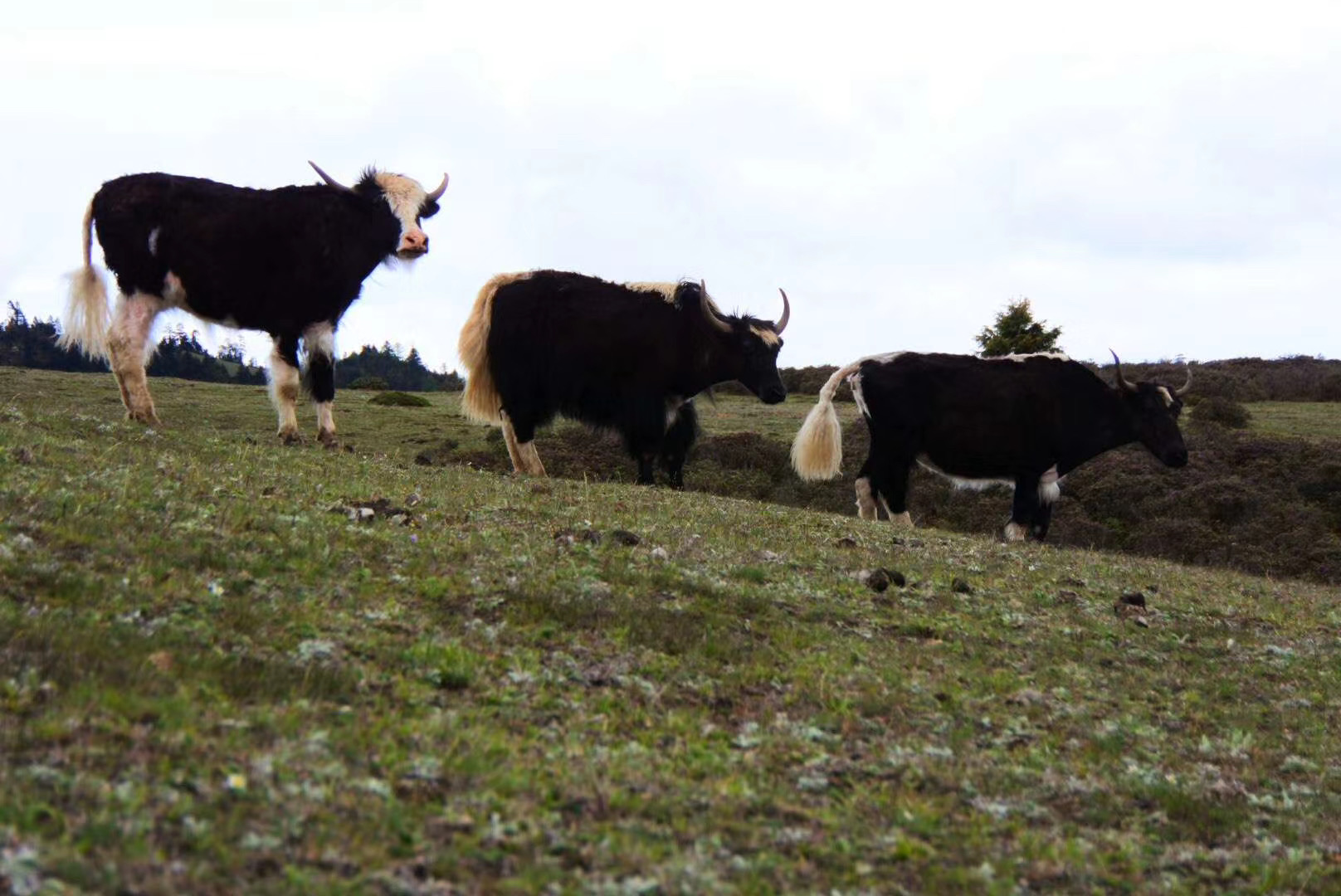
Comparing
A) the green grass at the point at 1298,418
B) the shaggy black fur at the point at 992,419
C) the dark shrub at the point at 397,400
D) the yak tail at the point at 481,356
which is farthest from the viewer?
the dark shrub at the point at 397,400

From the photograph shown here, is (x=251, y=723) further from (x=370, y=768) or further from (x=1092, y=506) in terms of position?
(x=1092, y=506)

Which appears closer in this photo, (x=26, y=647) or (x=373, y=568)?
(x=26, y=647)

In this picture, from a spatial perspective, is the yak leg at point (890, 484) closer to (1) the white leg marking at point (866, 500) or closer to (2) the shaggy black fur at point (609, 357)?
(1) the white leg marking at point (866, 500)

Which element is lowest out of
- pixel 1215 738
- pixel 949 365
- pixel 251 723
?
pixel 1215 738

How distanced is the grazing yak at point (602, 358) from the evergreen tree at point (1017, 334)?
26225 mm

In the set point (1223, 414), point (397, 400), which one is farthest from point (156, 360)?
point (1223, 414)

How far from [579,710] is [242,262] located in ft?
38.1

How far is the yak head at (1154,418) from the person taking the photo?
71.5ft

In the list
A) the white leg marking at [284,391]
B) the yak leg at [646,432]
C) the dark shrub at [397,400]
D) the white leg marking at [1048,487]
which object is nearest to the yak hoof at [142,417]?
the white leg marking at [284,391]

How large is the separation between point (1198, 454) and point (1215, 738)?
78.5 ft

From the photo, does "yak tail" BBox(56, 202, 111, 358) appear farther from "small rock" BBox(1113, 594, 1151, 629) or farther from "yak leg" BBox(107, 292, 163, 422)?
"small rock" BBox(1113, 594, 1151, 629)

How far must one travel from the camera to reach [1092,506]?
2733 centimetres

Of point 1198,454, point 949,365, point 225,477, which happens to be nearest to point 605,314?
point 949,365

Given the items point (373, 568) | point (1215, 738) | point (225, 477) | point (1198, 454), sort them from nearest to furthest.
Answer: point (1215, 738), point (373, 568), point (225, 477), point (1198, 454)
